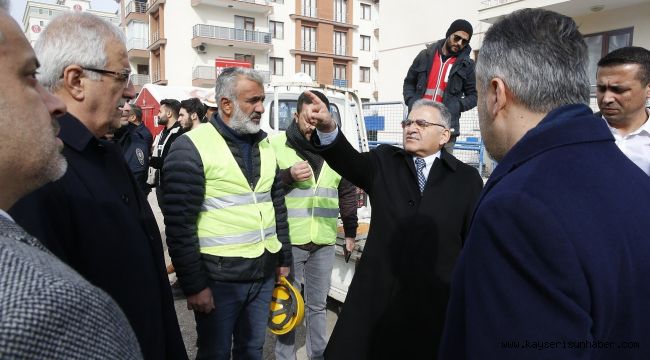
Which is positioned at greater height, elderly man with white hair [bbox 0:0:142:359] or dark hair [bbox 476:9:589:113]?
dark hair [bbox 476:9:589:113]

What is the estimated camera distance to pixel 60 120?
1.56 meters

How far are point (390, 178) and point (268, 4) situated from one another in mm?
39993

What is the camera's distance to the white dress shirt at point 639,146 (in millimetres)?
3160

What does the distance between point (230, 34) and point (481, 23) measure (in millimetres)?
25843

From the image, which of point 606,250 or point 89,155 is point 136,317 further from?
point 606,250

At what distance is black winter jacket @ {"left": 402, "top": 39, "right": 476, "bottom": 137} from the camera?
4492 mm

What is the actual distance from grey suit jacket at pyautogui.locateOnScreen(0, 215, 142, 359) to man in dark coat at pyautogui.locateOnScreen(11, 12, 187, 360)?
29.1 inches

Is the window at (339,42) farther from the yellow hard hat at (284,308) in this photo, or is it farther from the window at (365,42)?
the yellow hard hat at (284,308)

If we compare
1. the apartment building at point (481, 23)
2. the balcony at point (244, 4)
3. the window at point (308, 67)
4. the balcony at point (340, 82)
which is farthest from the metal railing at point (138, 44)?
the apartment building at point (481, 23)

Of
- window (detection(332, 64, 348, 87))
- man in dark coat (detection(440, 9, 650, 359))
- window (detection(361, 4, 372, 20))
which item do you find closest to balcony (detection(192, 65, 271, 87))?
window (detection(332, 64, 348, 87))

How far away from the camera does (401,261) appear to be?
2439 mm

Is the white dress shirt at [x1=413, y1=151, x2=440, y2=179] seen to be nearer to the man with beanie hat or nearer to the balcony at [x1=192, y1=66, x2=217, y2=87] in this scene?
the man with beanie hat

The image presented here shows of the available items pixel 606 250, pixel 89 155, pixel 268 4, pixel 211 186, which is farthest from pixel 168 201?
pixel 268 4

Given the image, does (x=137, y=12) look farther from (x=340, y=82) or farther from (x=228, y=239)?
(x=228, y=239)
